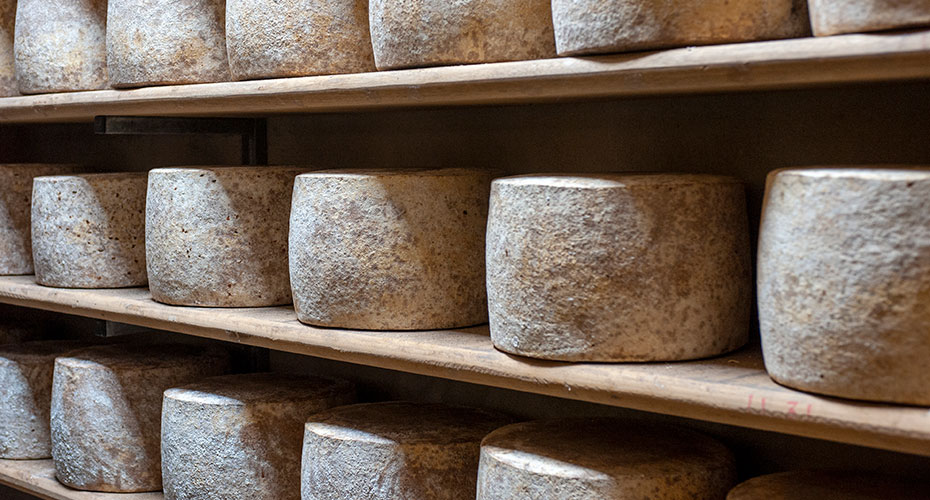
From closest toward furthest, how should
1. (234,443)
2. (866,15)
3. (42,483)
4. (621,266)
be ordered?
1. (866,15)
2. (621,266)
3. (234,443)
4. (42,483)

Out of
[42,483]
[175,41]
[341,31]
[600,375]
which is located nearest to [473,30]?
[341,31]

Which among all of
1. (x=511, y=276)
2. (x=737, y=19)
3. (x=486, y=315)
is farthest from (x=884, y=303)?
(x=486, y=315)

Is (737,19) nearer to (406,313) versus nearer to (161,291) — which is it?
(406,313)

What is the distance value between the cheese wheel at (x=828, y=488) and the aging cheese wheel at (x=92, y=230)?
1.55 meters

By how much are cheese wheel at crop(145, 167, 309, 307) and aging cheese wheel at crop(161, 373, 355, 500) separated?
200 mm

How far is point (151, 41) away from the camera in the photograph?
229cm

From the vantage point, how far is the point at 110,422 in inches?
97.7

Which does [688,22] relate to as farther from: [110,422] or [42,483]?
[42,483]

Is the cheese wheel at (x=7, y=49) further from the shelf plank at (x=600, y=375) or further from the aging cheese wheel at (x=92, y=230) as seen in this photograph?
the shelf plank at (x=600, y=375)

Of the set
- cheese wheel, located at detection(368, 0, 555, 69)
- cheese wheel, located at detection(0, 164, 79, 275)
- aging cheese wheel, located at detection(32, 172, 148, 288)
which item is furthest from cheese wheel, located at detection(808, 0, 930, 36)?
cheese wheel, located at detection(0, 164, 79, 275)

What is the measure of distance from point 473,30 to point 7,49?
1625 mm

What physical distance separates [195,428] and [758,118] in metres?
1.24

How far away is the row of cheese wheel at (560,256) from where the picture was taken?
1287mm

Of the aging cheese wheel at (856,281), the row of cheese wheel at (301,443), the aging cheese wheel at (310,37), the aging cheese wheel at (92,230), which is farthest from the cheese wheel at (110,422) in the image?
the aging cheese wheel at (856,281)
